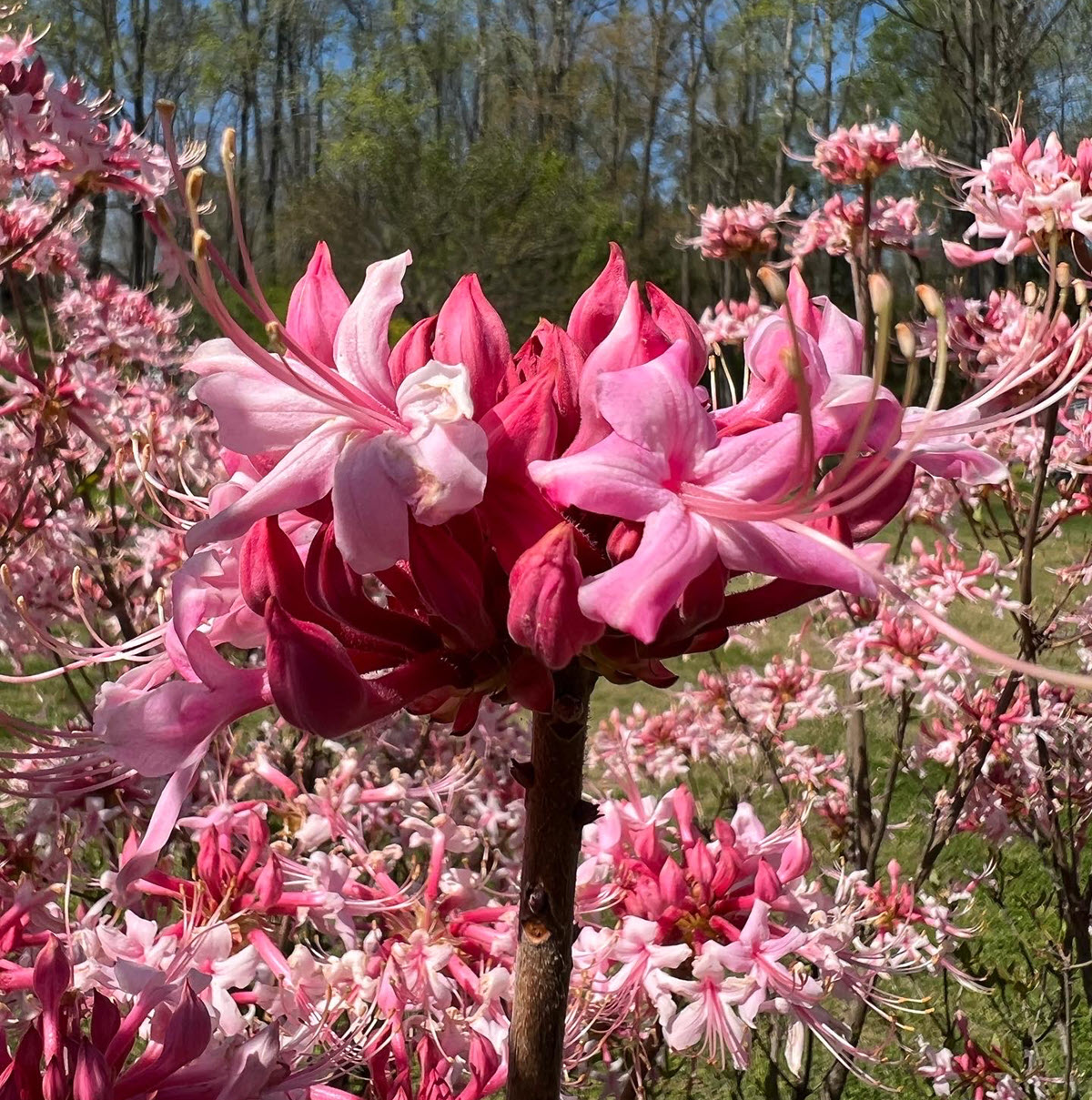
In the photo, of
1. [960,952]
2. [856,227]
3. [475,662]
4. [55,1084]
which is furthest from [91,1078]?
[856,227]

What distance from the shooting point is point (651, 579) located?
25.5 inches

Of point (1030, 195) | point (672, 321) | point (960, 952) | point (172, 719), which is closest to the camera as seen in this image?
point (172, 719)

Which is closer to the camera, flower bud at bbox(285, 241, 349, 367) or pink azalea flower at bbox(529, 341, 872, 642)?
pink azalea flower at bbox(529, 341, 872, 642)

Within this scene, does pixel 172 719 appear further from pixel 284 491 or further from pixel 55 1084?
pixel 55 1084

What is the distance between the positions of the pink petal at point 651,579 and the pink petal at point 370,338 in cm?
23

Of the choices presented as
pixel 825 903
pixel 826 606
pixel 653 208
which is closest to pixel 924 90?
pixel 653 208

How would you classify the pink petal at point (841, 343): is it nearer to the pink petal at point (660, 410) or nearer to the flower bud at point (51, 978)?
the pink petal at point (660, 410)

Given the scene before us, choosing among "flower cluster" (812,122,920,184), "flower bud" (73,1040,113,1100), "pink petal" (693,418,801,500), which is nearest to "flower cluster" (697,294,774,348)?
"flower cluster" (812,122,920,184)

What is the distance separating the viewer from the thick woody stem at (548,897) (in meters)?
0.80

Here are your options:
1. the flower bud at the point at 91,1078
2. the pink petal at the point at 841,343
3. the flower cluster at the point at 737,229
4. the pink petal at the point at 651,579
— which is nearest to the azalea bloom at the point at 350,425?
the pink petal at the point at 651,579

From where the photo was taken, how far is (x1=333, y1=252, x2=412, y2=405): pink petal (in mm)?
805

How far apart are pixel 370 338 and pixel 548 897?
415 millimetres

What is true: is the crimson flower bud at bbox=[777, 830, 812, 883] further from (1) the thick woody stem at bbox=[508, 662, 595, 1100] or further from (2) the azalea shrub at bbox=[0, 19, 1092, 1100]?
(1) the thick woody stem at bbox=[508, 662, 595, 1100]

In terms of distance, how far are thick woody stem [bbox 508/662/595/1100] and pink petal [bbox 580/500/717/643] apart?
150 mm
